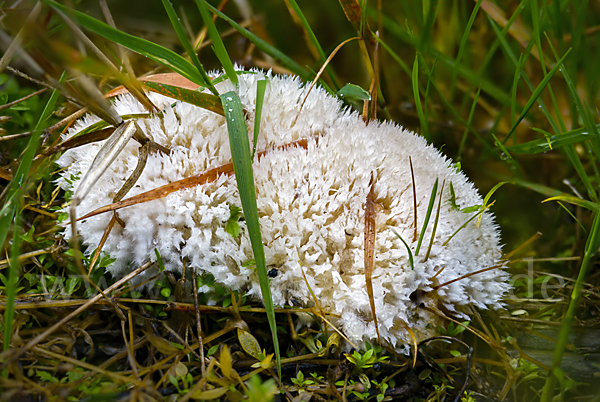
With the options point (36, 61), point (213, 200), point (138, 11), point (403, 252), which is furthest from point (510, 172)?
point (138, 11)

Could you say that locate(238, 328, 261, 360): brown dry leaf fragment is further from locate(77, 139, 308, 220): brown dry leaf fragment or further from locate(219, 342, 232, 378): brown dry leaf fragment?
locate(77, 139, 308, 220): brown dry leaf fragment

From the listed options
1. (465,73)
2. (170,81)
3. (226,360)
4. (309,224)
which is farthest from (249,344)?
(465,73)

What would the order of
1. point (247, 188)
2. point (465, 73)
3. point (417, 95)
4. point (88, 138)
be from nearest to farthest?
1. point (247, 188)
2. point (88, 138)
3. point (417, 95)
4. point (465, 73)

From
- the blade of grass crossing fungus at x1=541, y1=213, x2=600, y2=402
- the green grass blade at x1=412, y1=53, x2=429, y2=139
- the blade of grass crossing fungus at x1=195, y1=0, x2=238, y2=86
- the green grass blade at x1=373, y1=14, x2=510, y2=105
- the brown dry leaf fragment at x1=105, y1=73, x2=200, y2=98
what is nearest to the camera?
the blade of grass crossing fungus at x1=541, y1=213, x2=600, y2=402

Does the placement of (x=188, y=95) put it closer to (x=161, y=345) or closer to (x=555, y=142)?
(x=161, y=345)

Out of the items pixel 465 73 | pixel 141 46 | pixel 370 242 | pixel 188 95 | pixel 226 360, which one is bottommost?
pixel 226 360

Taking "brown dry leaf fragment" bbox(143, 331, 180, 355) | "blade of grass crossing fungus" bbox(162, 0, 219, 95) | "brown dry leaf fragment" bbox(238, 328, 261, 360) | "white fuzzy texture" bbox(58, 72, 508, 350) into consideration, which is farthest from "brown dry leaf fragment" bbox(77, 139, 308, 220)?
"brown dry leaf fragment" bbox(238, 328, 261, 360)
